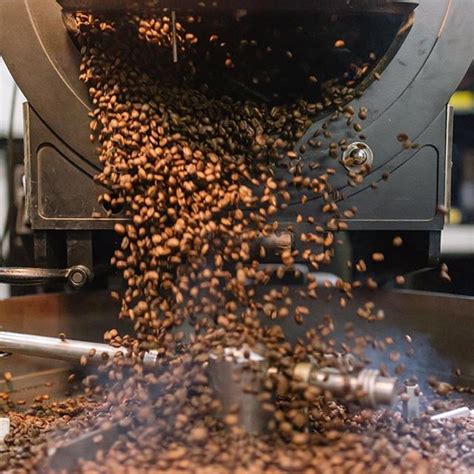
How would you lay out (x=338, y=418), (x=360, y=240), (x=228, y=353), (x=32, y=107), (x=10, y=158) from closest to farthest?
(x=228, y=353) → (x=338, y=418) → (x=32, y=107) → (x=360, y=240) → (x=10, y=158)

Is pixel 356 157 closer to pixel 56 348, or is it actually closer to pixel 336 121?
pixel 336 121

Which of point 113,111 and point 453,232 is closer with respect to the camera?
point 113,111

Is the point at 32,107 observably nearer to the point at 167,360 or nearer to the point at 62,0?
the point at 62,0

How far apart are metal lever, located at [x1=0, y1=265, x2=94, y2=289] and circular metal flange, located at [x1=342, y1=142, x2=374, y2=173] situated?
524mm

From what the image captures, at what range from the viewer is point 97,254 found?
129 centimetres

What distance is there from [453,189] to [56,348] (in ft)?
3.46

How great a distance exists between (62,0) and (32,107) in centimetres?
22

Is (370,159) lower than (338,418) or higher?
higher

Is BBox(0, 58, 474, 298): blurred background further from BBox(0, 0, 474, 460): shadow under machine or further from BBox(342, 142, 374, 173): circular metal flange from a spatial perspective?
BBox(342, 142, 374, 173): circular metal flange

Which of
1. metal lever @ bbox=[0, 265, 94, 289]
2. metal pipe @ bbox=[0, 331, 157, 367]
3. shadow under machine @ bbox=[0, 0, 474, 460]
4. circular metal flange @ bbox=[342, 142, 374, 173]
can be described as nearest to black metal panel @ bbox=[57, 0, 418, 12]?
shadow under machine @ bbox=[0, 0, 474, 460]

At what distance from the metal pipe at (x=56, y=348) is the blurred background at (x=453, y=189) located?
0.32 m

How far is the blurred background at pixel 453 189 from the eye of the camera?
5.28 feet

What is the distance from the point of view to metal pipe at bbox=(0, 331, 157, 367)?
3.87 feet

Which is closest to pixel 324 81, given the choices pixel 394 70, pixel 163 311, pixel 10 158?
pixel 394 70
